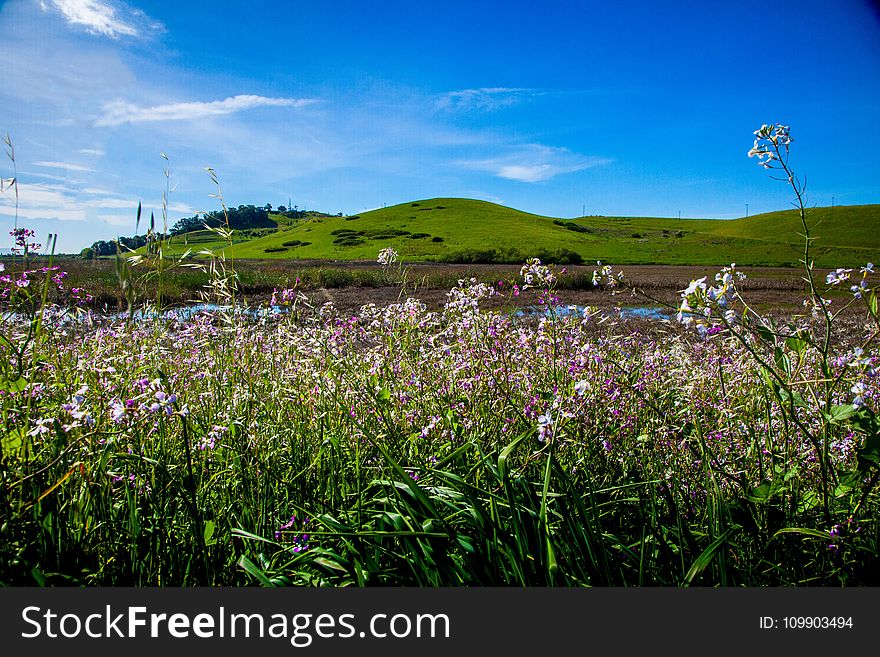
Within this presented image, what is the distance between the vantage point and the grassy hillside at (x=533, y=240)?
250 ft

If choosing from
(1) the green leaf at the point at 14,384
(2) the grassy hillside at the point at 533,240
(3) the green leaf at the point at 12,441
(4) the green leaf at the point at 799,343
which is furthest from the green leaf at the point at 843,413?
(2) the grassy hillside at the point at 533,240

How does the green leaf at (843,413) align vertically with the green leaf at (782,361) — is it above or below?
below

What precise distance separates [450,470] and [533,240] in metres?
94.0

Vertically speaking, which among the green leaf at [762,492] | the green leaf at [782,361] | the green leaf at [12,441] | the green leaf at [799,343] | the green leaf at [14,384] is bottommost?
the green leaf at [762,492]

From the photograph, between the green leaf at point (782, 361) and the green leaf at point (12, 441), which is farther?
the green leaf at point (782, 361)

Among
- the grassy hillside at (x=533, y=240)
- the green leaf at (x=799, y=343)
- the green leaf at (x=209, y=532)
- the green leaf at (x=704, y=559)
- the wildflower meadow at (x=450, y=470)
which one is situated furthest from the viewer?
the grassy hillside at (x=533, y=240)

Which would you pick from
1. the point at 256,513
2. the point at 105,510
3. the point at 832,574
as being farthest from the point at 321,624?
the point at 832,574

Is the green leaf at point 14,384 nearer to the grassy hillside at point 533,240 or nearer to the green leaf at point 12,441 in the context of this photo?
the green leaf at point 12,441

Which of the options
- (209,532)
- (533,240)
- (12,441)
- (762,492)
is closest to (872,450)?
(762,492)

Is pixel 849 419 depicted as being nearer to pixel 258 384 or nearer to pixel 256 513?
pixel 256 513

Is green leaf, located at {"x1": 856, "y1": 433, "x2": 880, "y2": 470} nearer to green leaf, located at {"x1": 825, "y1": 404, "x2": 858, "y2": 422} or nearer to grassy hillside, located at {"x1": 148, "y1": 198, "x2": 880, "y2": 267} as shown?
green leaf, located at {"x1": 825, "y1": 404, "x2": 858, "y2": 422}

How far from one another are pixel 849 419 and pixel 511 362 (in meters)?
2.49

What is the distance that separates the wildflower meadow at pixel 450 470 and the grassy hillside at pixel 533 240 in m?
57.6

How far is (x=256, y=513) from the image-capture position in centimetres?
310
